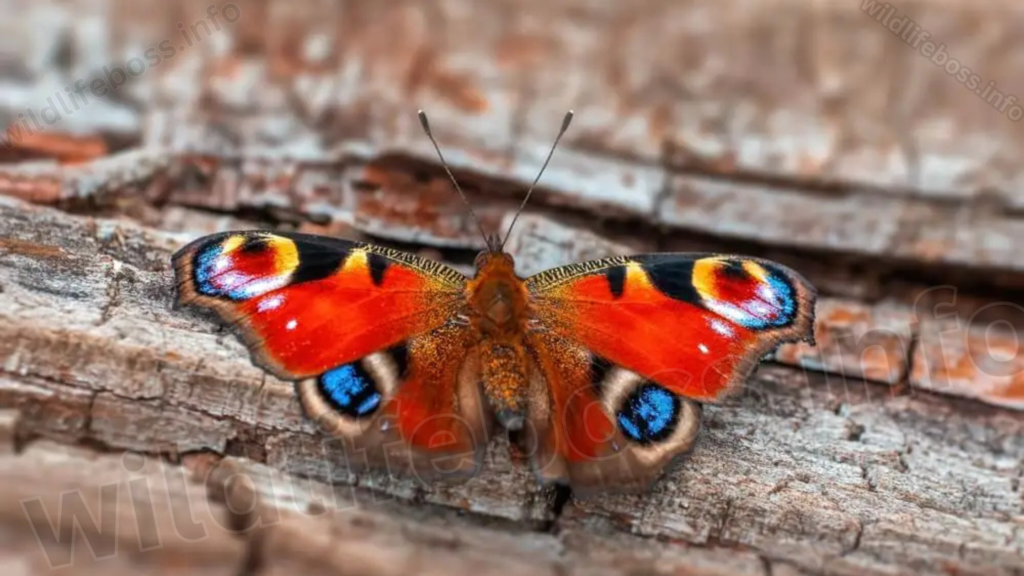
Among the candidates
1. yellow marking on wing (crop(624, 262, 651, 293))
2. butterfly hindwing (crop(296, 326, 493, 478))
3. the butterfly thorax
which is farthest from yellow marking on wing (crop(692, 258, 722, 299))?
butterfly hindwing (crop(296, 326, 493, 478))

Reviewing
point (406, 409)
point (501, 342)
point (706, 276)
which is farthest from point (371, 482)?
point (706, 276)

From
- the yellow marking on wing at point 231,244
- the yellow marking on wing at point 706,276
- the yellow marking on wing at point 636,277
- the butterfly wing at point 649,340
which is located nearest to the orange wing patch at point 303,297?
the yellow marking on wing at point 231,244

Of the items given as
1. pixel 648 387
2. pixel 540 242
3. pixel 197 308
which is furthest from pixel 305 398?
pixel 540 242

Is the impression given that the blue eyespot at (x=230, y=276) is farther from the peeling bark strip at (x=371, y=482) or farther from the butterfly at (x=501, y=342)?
the peeling bark strip at (x=371, y=482)

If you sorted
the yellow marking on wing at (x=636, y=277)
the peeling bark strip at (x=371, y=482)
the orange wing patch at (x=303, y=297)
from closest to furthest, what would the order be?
the peeling bark strip at (x=371, y=482)
the orange wing patch at (x=303, y=297)
the yellow marking on wing at (x=636, y=277)

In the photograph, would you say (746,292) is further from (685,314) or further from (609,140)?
(609,140)

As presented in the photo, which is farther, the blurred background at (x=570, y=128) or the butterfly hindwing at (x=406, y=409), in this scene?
the blurred background at (x=570, y=128)

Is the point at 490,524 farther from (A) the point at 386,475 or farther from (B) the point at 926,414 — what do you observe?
(B) the point at 926,414
